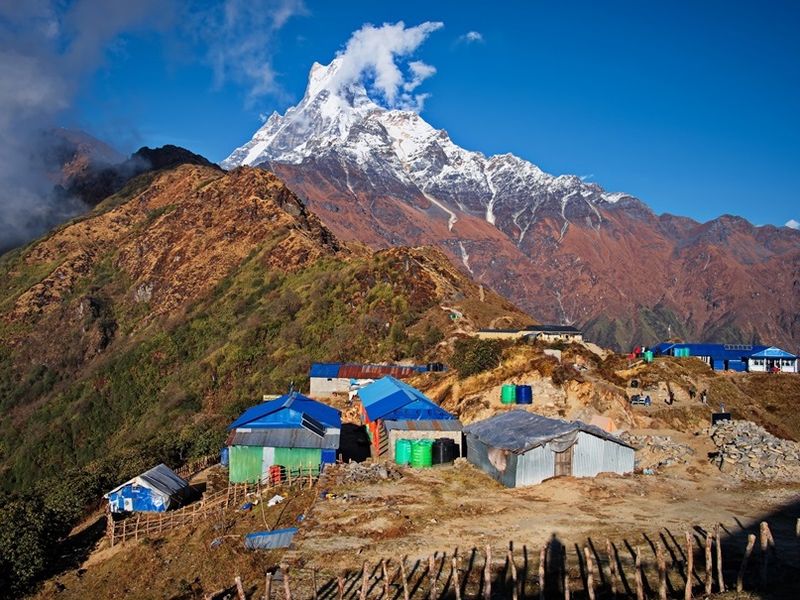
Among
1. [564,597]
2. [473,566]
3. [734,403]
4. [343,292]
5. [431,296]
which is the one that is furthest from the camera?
[343,292]

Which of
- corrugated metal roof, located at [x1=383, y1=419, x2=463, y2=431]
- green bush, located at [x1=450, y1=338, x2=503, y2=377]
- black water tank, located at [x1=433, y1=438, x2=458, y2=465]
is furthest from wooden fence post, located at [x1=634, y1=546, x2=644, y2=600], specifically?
green bush, located at [x1=450, y1=338, x2=503, y2=377]

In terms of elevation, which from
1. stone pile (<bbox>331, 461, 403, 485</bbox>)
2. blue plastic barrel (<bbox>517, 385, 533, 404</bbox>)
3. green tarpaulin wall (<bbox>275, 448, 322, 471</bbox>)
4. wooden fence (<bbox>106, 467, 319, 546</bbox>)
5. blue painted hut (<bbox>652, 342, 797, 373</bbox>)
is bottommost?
wooden fence (<bbox>106, 467, 319, 546</bbox>)

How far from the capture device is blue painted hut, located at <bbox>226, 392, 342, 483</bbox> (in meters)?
28.9

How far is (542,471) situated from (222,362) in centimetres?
5400

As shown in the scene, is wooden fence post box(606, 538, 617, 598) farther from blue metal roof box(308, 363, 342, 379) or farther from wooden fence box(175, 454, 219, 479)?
blue metal roof box(308, 363, 342, 379)

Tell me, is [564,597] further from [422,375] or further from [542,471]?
[422,375]

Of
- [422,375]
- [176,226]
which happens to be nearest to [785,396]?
[422,375]

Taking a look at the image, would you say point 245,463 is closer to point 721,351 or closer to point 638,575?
point 638,575

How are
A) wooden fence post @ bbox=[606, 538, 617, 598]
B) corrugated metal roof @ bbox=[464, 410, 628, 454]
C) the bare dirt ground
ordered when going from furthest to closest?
corrugated metal roof @ bbox=[464, 410, 628, 454] < the bare dirt ground < wooden fence post @ bbox=[606, 538, 617, 598]

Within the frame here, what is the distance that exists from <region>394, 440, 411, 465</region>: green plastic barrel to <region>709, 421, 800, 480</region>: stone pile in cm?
1295

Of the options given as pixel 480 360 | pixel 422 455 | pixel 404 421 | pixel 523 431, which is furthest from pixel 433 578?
pixel 480 360

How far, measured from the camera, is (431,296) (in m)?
70.4

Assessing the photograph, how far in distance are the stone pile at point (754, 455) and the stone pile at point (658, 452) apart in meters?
1.35

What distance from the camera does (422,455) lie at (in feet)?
95.6
